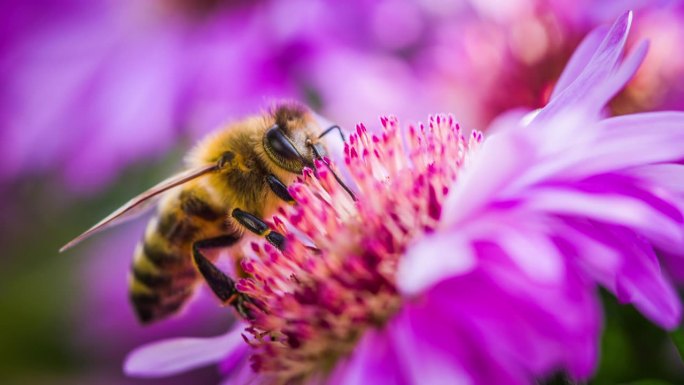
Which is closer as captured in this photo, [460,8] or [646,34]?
[646,34]

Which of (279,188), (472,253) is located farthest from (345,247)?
(472,253)

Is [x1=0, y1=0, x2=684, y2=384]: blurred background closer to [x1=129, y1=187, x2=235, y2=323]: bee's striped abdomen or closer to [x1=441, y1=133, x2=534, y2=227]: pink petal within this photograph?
[x1=129, y1=187, x2=235, y2=323]: bee's striped abdomen

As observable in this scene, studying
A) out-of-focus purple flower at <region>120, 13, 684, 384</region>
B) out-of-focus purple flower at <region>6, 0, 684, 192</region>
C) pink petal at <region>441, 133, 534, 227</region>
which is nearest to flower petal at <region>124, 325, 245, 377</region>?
out-of-focus purple flower at <region>120, 13, 684, 384</region>

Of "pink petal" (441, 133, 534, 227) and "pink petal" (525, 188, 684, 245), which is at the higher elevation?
"pink petal" (441, 133, 534, 227)

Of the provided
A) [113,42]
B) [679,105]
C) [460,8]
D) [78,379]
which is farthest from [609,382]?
[113,42]

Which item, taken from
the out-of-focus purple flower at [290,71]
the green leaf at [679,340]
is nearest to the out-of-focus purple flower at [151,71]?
the out-of-focus purple flower at [290,71]

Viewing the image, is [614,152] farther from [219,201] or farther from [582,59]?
[219,201]

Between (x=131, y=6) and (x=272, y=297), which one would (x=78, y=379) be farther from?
(x=272, y=297)

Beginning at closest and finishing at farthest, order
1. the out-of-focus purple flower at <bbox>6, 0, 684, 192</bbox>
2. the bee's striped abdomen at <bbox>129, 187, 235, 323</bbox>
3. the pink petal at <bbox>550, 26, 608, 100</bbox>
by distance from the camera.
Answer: the pink petal at <bbox>550, 26, 608, 100</bbox>
the bee's striped abdomen at <bbox>129, 187, 235, 323</bbox>
the out-of-focus purple flower at <bbox>6, 0, 684, 192</bbox>
